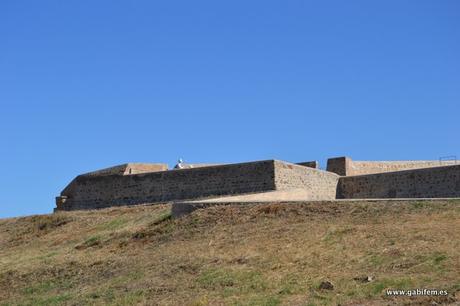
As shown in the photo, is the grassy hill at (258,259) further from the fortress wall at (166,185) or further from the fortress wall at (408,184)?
the fortress wall at (408,184)

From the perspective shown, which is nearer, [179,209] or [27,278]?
[27,278]

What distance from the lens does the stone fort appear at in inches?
838

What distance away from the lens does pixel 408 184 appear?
71.8ft

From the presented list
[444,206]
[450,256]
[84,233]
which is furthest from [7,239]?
[450,256]

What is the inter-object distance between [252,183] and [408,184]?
479 centimetres

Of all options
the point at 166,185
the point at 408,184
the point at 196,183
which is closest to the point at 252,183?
the point at 196,183

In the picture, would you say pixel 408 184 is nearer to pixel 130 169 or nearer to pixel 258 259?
pixel 130 169

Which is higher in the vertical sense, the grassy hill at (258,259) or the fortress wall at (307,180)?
the fortress wall at (307,180)

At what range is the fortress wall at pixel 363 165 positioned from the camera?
26.5 metres

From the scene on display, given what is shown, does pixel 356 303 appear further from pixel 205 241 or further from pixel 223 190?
pixel 223 190

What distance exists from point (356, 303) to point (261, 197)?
9.48 meters

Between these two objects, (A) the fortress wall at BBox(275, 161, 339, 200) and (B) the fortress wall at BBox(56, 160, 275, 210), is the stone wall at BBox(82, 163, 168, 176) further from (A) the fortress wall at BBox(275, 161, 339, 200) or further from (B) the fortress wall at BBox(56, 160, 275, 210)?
(A) the fortress wall at BBox(275, 161, 339, 200)

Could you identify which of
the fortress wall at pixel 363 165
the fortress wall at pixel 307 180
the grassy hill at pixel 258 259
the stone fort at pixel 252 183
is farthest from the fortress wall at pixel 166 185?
the fortress wall at pixel 363 165

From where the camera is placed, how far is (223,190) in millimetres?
22625
